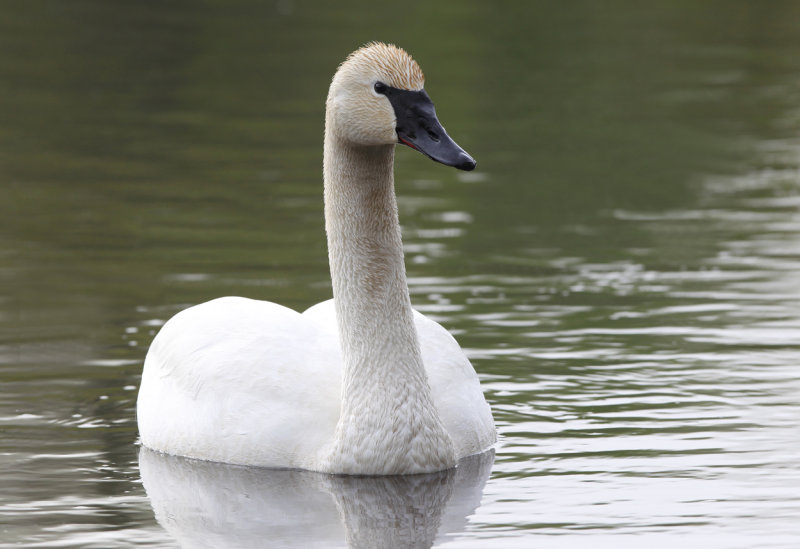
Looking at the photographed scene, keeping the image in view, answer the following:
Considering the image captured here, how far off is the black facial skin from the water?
168cm

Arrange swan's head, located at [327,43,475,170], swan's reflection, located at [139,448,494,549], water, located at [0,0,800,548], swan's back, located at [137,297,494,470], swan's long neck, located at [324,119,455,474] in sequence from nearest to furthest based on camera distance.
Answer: swan's reflection, located at [139,448,494,549] → water, located at [0,0,800,548] → swan's head, located at [327,43,475,170] → swan's long neck, located at [324,119,455,474] → swan's back, located at [137,297,494,470]

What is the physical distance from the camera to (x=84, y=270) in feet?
46.0

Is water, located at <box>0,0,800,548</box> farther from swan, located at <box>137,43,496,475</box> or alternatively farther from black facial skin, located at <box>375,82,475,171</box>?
black facial skin, located at <box>375,82,475,171</box>

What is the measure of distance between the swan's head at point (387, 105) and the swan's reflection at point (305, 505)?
1.65 metres

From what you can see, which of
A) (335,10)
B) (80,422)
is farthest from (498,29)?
(80,422)

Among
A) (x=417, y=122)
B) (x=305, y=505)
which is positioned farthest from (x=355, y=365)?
(x=417, y=122)

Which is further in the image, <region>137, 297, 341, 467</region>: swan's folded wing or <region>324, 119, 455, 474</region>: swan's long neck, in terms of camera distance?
<region>137, 297, 341, 467</region>: swan's folded wing

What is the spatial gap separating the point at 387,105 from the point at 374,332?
118cm

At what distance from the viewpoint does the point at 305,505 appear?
807 centimetres

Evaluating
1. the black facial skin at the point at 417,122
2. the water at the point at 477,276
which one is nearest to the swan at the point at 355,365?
the black facial skin at the point at 417,122

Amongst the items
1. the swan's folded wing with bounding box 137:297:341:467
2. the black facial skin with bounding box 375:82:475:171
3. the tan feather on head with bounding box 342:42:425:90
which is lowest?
the swan's folded wing with bounding box 137:297:341:467

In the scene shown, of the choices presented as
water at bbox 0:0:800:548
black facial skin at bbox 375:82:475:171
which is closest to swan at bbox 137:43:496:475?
black facial skin at bbox 375:82:475:171

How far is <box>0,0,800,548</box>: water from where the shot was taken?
7996 millimetres

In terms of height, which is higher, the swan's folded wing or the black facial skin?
the black facial skin
